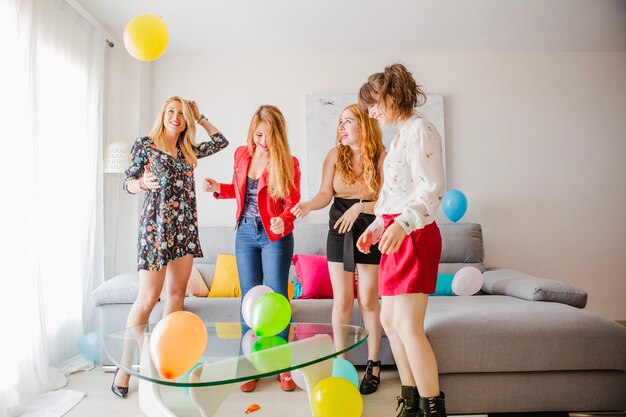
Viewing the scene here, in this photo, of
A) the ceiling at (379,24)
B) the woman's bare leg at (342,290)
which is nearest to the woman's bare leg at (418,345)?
the woman's bare leg at (342,290)

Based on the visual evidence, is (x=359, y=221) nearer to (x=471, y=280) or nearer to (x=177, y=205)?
(x=177, y=205)

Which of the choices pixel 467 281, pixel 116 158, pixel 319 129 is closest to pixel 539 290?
pixel 467 281

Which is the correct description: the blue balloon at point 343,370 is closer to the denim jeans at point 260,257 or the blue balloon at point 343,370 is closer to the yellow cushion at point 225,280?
the denim jeans at point 260,257

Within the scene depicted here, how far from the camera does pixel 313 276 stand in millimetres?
3018

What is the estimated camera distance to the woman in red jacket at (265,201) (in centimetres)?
221

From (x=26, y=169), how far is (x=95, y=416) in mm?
1284

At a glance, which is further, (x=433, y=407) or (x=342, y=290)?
(x=342, y=290)

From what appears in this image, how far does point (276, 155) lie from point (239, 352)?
1.03 metres

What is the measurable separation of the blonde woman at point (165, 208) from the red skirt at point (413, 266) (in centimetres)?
110

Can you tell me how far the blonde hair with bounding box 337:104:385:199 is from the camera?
2.22 metres

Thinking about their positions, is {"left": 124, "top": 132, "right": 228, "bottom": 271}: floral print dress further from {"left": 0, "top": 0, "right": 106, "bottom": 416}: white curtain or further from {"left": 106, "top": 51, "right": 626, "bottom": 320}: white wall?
{"left": 106, "top": 51, "right": 626, "bottom": 320}: white wall

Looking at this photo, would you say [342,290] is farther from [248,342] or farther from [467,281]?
[467,281]

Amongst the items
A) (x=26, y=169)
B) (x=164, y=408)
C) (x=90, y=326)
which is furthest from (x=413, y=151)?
(x=90, y=326)

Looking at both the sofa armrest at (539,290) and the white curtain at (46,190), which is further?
the sofa armrest at (539,290)
